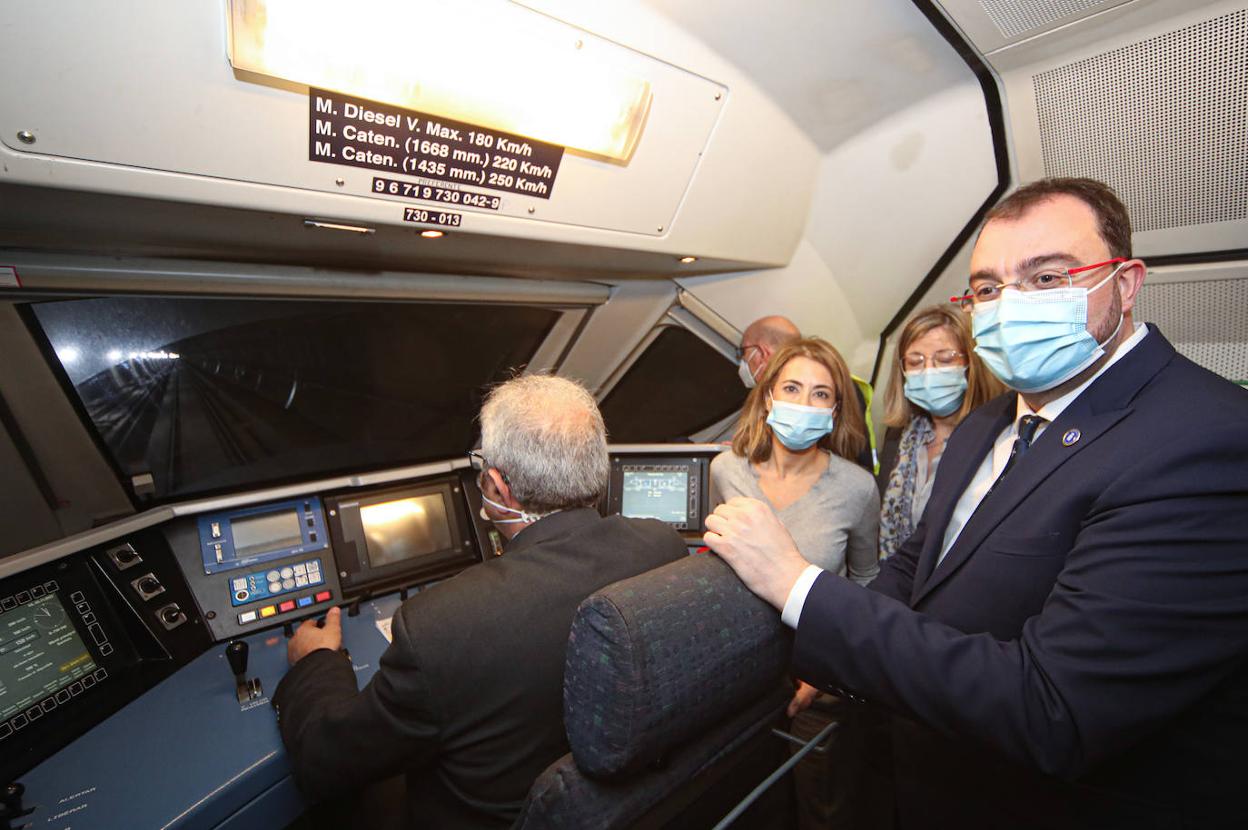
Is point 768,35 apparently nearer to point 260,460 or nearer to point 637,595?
point 637,595

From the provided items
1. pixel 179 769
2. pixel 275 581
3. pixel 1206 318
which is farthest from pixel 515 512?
pixel 1206 318

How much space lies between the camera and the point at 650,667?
89 cm

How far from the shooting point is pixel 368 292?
7.22 ft

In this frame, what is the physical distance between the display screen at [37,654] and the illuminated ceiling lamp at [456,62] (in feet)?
4.58

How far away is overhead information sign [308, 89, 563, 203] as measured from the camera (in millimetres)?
1372

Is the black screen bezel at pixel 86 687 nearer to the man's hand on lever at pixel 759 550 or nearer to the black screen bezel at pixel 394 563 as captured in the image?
the black screen bezel at pixel 394 563

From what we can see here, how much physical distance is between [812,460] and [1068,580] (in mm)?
1481

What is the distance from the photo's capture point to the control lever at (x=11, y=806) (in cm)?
124

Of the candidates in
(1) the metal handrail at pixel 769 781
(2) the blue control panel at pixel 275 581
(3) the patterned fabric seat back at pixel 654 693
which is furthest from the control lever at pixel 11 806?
(1) the metal handrail at pixel 769 781

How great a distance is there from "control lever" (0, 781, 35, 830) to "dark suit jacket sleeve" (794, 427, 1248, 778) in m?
1.76

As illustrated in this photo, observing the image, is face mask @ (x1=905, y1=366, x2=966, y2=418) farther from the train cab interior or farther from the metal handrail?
the metal handrail

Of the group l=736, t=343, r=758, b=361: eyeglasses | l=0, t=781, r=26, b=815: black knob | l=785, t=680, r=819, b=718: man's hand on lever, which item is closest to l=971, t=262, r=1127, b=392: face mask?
l=785, t=680, r=819, b=718: man's hand on lever

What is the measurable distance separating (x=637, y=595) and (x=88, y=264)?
1.77m

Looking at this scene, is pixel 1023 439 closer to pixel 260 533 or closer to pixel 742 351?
pixel 742 351
